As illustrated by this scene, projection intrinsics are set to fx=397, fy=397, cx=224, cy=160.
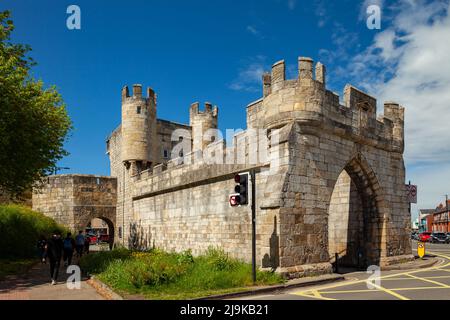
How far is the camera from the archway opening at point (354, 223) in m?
16.2

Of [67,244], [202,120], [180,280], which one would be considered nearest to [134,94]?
[202,120]

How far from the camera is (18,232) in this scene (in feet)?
74.6

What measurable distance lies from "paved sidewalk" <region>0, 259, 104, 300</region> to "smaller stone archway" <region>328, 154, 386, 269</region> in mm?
9246

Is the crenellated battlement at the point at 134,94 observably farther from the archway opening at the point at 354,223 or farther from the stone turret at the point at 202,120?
the archway opening at the point at 354,223

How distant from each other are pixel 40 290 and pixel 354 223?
40.8 feet

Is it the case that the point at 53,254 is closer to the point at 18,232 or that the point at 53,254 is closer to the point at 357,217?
the point at 18,232

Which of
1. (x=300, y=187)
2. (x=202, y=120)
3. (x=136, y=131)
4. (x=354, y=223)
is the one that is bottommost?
(x=354, y=223)

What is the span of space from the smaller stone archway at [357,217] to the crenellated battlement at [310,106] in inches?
58.8

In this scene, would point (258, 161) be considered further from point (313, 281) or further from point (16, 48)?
point (16, 48)

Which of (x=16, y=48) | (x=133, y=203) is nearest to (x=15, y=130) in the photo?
Answer: (x=16, y=48)

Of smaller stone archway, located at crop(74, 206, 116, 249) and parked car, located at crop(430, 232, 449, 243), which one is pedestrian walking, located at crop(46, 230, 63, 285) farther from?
parked car, located at crop(430, 232, 449, 243)

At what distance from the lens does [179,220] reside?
19.3 metres

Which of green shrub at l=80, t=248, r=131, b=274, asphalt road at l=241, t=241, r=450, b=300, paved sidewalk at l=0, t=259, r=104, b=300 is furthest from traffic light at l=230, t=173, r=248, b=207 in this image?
green shrub at l=80, t=248, r=131, b=274
